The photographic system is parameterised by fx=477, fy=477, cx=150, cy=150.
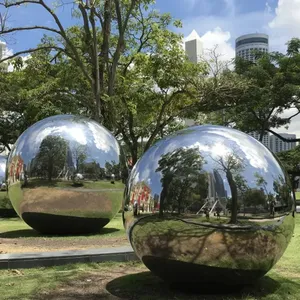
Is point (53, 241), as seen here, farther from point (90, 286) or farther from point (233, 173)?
point (233, 173)

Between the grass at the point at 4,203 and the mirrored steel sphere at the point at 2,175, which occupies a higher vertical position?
the mirrored steel sphere at the point at 2,175

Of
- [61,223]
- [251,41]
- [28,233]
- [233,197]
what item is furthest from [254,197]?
[251,41]

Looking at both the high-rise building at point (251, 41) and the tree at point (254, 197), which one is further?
the high-rise building at point (251, 41)

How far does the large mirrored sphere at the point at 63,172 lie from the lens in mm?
10320

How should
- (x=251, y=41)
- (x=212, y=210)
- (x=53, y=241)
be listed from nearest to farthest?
(x=212, y=210)
(x=53, y=241)
(x=251, y=41)

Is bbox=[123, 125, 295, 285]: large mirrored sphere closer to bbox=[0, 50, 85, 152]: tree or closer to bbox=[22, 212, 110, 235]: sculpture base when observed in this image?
bbox=[22, 212, 110, 235]: sculpture base

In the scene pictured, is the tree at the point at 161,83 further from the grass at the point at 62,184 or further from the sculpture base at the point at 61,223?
the grass at the point at 62,184

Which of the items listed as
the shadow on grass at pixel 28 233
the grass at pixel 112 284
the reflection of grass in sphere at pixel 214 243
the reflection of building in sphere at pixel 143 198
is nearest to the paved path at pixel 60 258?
the grass at pixel 112 284

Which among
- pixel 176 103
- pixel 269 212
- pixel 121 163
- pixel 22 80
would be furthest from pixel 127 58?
pixel 269 212

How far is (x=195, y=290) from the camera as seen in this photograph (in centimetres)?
552

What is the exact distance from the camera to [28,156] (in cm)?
1039

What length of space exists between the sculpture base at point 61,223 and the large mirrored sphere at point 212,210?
5.54 metres

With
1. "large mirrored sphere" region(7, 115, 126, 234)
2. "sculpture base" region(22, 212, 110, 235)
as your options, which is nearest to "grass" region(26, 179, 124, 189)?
"large mirrored sphere" region(7, 115, 126, 234)

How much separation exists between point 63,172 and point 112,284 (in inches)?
175
